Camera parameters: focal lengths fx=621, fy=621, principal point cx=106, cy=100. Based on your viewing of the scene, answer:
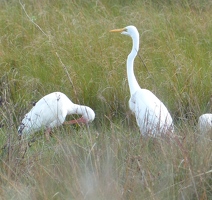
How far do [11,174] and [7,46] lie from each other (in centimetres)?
361

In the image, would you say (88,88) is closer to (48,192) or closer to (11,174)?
(11,174)

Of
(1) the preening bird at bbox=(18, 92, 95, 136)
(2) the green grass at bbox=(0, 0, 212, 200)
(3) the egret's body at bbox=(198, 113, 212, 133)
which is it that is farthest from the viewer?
(1) the preening bird at bbox=(18, 92, 95, 136)

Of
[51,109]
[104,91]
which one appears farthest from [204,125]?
[104,91]

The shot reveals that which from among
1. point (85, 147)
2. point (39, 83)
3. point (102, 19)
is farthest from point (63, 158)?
point (102, 19)

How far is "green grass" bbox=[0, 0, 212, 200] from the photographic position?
114 inches

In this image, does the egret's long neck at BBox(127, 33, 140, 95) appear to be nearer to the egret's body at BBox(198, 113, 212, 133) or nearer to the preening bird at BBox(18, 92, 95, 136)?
the preening bird at BBox(18, 92, 95, 136)

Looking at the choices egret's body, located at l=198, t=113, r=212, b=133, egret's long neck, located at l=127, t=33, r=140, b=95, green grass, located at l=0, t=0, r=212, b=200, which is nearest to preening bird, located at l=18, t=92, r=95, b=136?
green grass, located at l=0, t=0, r=212, b=200

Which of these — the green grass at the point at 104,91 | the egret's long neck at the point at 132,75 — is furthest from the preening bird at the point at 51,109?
the egret's long neck at the point at 132,75

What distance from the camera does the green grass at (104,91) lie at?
2.90m

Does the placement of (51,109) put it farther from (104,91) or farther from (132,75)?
(132,75)

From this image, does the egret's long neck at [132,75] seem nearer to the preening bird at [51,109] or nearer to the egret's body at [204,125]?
the preening bird at [51,109]

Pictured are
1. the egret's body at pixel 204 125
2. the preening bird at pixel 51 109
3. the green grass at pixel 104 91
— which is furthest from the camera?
the preening bird at pixel 51 109

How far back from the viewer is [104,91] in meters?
5.81

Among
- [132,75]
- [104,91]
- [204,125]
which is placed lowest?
[104,91]
